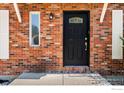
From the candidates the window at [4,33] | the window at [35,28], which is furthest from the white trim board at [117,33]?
the window at [4,33]

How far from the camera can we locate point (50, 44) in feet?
44.6

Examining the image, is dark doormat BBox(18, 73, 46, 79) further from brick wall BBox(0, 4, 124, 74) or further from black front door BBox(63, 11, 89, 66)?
black front door BBox(63, 11, 89, 66)

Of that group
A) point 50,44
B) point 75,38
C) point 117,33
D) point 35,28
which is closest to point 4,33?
point 35,28

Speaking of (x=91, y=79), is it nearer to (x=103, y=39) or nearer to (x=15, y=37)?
(x=103, y=39)

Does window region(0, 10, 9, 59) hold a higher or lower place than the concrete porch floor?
higher

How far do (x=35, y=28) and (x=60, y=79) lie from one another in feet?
9.28

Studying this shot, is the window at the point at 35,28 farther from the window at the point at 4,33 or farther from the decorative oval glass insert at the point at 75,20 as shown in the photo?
the decorative oval glass insert at the point at 75,20

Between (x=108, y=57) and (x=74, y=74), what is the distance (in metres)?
1.52

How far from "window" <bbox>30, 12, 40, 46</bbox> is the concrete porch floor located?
1.38m

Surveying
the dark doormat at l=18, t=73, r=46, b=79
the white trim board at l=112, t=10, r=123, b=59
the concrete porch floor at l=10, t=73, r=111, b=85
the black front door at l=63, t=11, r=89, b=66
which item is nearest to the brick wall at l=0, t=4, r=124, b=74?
the white trim board at l=112, t=10, r=123, b=59

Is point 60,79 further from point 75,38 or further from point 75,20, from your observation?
point 75,20

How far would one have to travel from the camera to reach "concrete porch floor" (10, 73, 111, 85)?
10.7 m

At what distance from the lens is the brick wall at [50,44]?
13523 mm
